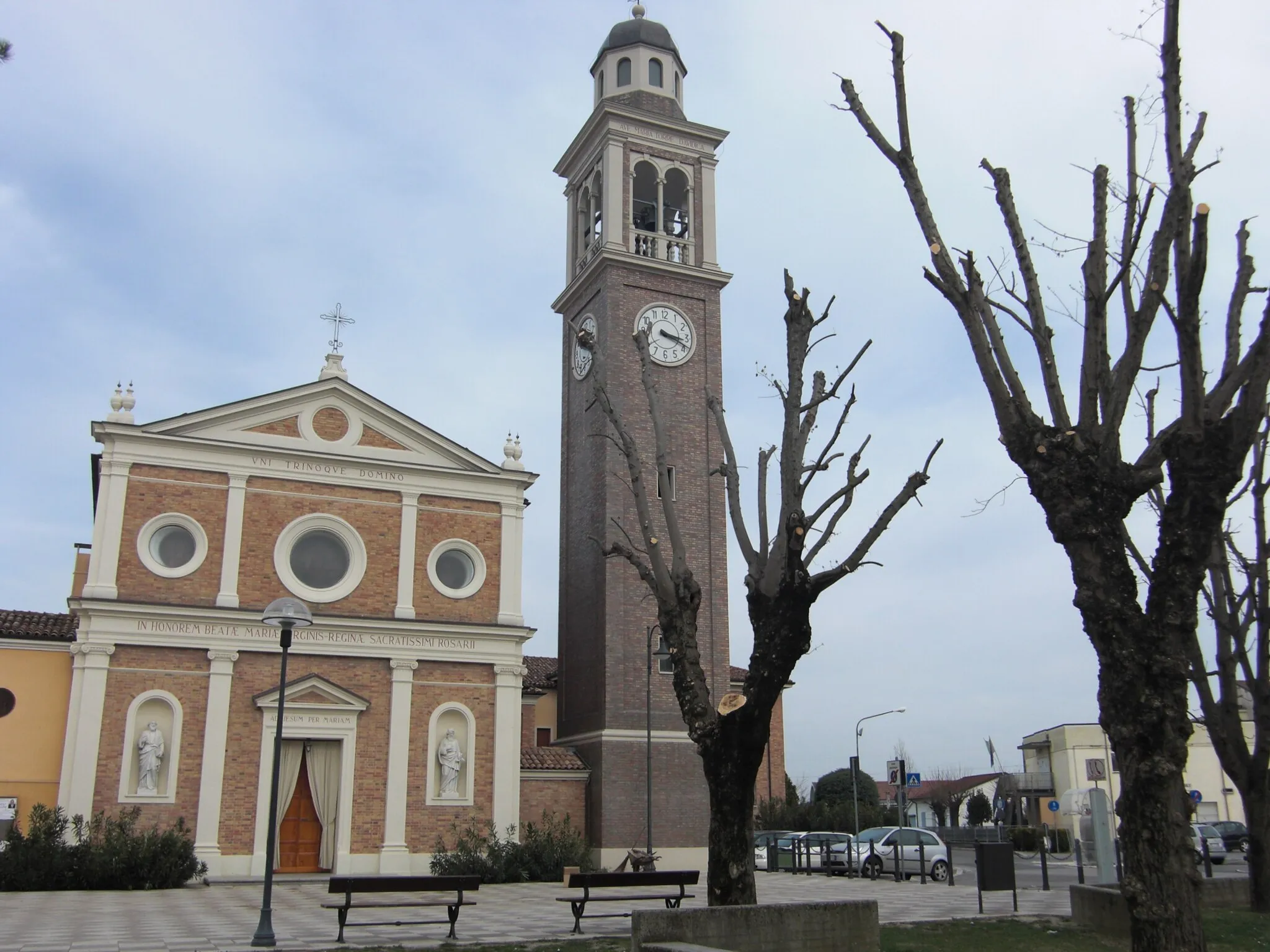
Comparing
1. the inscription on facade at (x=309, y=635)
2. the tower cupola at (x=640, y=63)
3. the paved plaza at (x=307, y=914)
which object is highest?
the tower cupola at (x=640, y=63)

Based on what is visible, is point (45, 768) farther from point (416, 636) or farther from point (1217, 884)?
point (1217, 884)

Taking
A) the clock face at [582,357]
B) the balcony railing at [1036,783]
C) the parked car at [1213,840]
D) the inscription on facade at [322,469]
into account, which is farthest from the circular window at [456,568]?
the balcony railing at [1036,783]

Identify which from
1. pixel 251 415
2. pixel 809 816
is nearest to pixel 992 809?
pixel 809 816

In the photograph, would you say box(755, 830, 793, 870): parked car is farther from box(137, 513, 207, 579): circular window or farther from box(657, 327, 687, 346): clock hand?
box(137, 513, 207, 579): circular window

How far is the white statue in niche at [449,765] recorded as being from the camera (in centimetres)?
2536

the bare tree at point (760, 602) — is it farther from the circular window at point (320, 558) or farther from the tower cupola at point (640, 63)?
the tower cupola at point (640, 63)

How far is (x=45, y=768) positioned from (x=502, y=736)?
9.59 meters

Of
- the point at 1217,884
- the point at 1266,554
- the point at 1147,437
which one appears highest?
the point at 1147,437

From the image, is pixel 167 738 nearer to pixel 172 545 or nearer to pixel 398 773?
pixel 172 545

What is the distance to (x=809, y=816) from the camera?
38375 millimetres

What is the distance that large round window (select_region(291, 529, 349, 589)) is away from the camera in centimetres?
2578

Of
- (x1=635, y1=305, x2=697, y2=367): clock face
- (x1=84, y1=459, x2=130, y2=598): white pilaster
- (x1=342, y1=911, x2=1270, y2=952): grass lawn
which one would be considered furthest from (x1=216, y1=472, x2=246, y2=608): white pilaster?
(x1=342, y1=911, x2=1270, y2=952): grass lawn

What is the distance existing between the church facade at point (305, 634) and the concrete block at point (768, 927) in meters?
15.1

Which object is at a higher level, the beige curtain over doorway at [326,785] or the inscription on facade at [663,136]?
the inscription on facade at [663,136]
